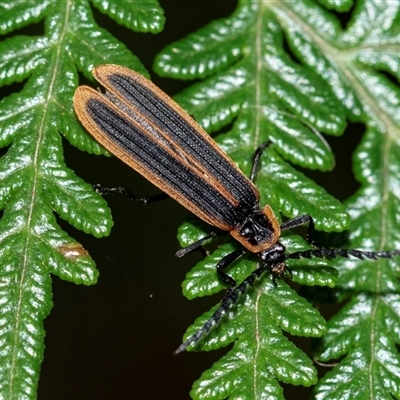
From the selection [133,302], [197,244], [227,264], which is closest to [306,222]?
[227,264]

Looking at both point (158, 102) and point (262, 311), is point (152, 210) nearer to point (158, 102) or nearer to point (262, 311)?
point (158, 102)

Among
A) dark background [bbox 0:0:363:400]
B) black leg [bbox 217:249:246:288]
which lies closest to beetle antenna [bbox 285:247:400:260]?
black leg [bbox 217:249:246:288]

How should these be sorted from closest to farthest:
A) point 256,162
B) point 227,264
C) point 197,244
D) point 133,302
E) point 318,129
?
point 227,264, point 197,244, point 256,162, point 318,129, point 133,302

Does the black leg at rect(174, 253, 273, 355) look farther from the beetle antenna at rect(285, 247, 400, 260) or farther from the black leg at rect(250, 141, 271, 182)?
the black leg at rect(250, 141, 271, 182)

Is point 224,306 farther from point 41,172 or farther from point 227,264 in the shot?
point 41,172

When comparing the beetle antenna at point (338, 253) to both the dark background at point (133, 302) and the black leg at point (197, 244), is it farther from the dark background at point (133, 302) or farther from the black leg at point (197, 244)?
the dark background at point (133, 302)

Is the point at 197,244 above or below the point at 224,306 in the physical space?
above
